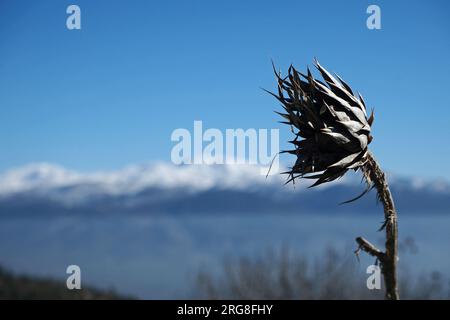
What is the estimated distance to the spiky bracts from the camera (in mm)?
3471

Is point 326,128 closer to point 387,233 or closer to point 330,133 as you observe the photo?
point 330,133

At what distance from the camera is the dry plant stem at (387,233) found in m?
3.59

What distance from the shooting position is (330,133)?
11.2 feet

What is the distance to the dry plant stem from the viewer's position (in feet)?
11.8

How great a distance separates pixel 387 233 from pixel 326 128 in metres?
0.78

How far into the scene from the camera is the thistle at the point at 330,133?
3.47 m

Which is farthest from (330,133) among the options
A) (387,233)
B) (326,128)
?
(387,233)

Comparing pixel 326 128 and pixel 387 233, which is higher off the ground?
pixel 326 128

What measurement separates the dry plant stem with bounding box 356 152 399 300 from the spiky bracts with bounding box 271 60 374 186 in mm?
97

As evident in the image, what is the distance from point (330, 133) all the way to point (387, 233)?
0.75 meters
